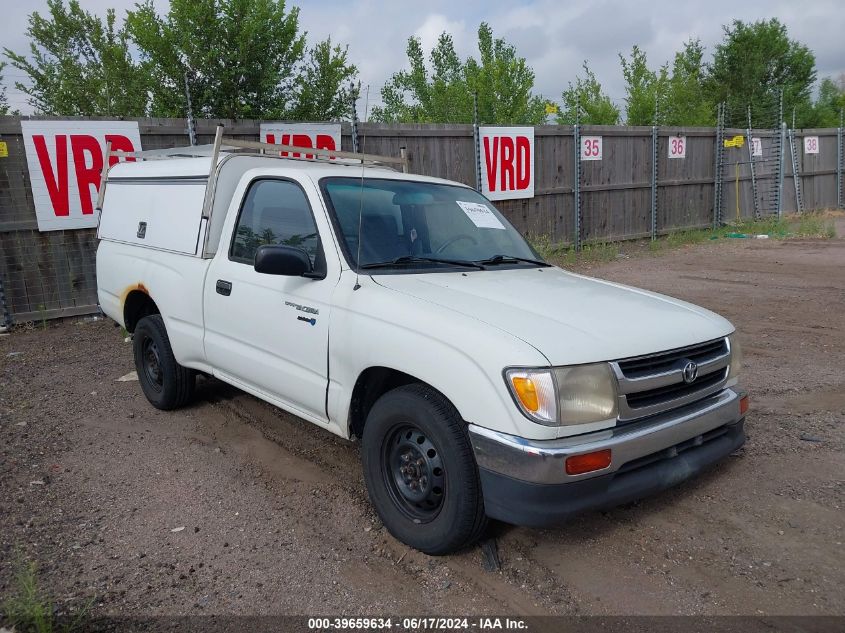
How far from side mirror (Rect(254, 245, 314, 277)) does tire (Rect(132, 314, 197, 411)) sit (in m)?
1.89

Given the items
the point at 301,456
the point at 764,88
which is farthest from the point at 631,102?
the point at 301,456

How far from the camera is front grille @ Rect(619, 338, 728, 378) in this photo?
2911 millimetres

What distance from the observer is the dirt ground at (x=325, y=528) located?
288 cm

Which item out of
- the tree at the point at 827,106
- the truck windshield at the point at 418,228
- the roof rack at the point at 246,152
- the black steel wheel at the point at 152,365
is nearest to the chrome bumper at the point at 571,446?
the truck windshield at the point at 418,228

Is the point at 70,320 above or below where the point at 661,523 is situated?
above

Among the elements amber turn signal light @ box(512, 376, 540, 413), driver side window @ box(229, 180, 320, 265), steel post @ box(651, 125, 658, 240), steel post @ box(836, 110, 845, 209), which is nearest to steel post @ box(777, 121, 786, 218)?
steel post @ box(836, 110, 845, 209)

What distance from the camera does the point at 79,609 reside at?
280 centimetres

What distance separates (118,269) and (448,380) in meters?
3.67

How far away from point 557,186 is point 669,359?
1073 cm

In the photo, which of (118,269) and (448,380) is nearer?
(448,380)

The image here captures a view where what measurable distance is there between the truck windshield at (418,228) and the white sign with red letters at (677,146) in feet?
41.9

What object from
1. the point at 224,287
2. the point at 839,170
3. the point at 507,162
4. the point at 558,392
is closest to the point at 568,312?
the point at 558,392

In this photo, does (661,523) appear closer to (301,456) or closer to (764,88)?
(301,456)

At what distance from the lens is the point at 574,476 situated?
2719 millimetres
